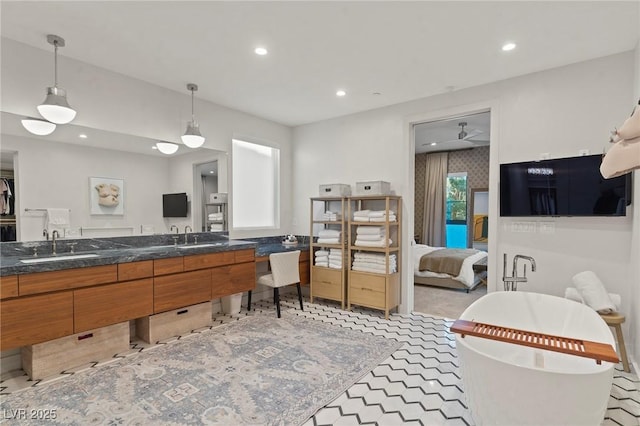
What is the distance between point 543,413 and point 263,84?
3.56 metres

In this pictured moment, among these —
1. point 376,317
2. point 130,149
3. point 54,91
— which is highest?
point 54,91

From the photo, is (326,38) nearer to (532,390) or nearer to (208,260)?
(208,260)

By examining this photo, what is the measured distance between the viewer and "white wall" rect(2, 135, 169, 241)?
9.20 ft

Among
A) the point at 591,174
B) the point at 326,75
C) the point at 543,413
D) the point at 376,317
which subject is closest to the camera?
the point at 543,413

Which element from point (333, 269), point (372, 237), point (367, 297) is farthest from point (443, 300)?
point (333, 269)

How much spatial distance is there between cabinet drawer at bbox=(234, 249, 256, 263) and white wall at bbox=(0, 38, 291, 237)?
65 cm

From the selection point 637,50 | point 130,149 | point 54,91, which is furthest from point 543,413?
point 130,149

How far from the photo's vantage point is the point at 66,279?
2.45 m

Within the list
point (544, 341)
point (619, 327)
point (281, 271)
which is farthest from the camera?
point (281, 271)

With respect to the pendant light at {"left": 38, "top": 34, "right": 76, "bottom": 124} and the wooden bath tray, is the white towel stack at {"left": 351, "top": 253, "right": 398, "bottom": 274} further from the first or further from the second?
the pendant light at {"left": 38, "top": 34, "right": 76, "bottom": 124}

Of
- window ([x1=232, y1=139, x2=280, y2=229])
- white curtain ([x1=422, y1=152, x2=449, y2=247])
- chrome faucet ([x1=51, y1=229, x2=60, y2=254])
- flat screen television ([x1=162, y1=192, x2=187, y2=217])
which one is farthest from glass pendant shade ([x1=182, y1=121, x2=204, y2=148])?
white curtain ([x1=422, y1=152, x2=449, y2=247])

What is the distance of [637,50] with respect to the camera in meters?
2.66

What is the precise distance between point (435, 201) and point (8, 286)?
7.51 metres

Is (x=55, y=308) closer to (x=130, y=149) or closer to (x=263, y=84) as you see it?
(x=130, y=149)
